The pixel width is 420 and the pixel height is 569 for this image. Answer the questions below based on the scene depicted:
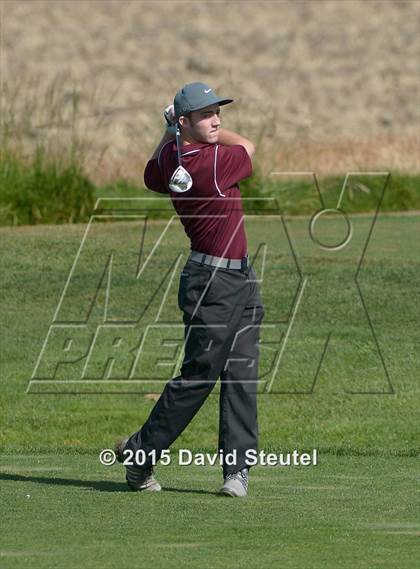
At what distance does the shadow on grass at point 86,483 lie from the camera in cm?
800

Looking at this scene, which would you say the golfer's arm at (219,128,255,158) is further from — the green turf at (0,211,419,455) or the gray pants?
the green turf at (0,211,419,455)

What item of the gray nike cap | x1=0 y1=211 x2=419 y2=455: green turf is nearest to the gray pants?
the gray nike cap

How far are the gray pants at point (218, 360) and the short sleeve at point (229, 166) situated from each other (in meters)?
0.41

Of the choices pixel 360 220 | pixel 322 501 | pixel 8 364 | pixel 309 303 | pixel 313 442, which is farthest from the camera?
pixel 360 220

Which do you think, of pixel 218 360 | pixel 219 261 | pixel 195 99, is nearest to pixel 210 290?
pixel 219 261

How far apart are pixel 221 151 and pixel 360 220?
42.8ft

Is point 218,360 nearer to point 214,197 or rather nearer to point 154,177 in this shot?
point 214,197

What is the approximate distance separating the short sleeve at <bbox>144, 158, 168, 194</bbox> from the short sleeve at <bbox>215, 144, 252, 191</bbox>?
0.37 m

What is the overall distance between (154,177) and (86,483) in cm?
159

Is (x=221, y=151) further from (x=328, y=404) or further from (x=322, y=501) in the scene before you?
(x=328, y=404)

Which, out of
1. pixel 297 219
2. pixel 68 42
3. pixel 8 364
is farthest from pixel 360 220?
pixel 68 42

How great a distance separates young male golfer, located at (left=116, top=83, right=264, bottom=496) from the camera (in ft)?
24.9

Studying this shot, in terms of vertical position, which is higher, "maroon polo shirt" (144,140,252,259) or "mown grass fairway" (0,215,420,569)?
"maroon polo shirt" (144,140,252,259)

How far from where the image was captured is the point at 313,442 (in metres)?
11.7
